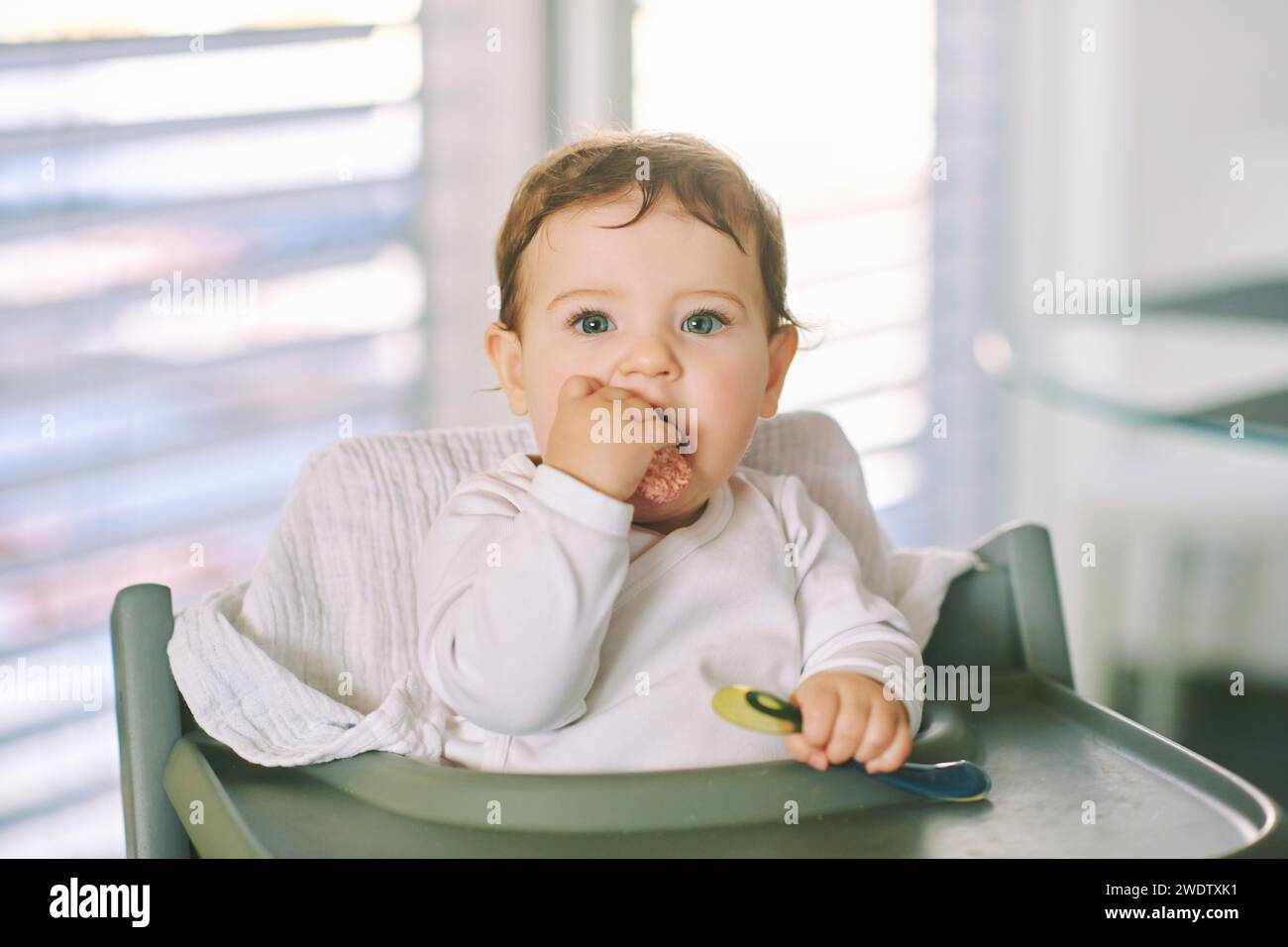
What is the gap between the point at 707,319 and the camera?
927 millimetres

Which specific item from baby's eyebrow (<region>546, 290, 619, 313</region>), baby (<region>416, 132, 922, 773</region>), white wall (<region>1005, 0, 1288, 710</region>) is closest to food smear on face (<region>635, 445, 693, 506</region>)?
baby (<region>416, 132, 922, 773</region>)

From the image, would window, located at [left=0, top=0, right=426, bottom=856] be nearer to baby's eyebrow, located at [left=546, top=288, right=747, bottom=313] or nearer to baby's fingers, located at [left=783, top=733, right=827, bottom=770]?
baby's eyebrow, located at [left=546, top=288, right=747, bottom=313]

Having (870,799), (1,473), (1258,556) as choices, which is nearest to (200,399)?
(1,473)

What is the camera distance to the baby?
813 millimetres

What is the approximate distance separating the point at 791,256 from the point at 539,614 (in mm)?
1621

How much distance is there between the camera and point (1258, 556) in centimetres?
205

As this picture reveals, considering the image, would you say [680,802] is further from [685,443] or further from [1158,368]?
[1158,368]

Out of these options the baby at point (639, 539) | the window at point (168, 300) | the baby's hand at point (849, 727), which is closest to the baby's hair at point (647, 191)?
the baby at point (639, 539)

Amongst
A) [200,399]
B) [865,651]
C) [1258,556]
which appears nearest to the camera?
[865,651]

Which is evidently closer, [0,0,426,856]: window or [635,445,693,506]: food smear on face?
[635,445,693,506]: food smear on face

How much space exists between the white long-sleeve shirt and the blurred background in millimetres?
318

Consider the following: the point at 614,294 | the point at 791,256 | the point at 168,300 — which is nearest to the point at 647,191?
the point at 614,294
